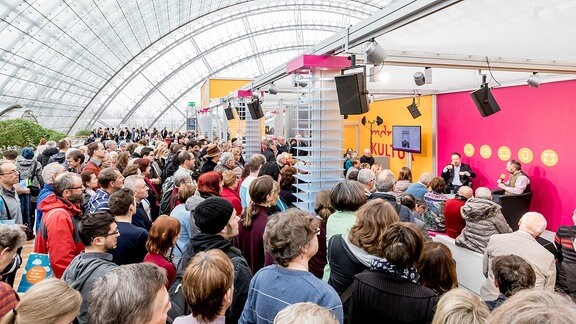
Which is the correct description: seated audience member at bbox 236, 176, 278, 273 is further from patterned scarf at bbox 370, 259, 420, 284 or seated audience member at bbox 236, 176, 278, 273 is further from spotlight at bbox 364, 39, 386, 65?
spotlight at bbox 364, 39, 386, 65

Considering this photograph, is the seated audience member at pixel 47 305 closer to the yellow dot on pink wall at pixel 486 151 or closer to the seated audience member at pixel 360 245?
the seated audience member at pixel 360 245

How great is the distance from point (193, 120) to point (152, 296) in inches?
862

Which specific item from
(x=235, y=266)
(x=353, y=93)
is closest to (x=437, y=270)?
(x=235, y=266)

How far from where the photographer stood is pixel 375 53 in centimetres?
326

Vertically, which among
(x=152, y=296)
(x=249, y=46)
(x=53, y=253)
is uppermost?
(x=249, y=46)

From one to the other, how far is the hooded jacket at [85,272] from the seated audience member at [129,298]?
556 millimetres

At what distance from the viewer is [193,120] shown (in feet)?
74.2

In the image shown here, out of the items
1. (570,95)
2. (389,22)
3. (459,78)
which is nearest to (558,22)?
(389,22)

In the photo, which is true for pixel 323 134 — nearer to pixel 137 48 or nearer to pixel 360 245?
pixel 360 245

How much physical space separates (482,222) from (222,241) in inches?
109

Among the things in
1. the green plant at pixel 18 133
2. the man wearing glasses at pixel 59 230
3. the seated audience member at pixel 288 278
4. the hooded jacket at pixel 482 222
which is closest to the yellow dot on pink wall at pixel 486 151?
the hooded jacket at pixel 482 222

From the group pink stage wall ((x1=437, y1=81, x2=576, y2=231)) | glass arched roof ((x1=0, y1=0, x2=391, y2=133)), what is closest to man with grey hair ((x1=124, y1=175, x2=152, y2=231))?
pink stage wall ((x1=437, y1=81, x2=576, y2=231))

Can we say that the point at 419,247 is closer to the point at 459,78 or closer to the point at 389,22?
the point at 389,22

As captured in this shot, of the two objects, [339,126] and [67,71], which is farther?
[67,71]
